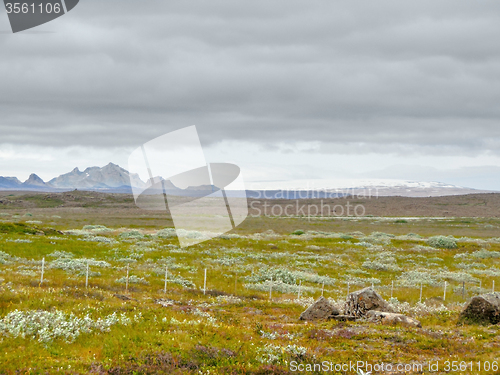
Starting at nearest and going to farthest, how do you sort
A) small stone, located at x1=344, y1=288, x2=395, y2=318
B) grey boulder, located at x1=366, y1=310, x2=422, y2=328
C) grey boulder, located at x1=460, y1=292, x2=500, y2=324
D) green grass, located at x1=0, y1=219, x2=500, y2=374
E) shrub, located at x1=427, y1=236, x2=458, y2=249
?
green grass, located at x1=0, y1=219, x2=500, y2=374
grey boulder, located at x1=366, y1=310, x2=422, y2=328
grey boulder, located at x1=460, y1=292, x2=500, y2=324
small stone, located at x1=344, y1=288, x2=395, y2=318
shrub, located at x1=427, y1=236, x2=458, y2=249

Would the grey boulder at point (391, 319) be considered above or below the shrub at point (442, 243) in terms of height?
above

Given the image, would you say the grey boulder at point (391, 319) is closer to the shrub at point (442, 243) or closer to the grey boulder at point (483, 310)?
the grey boulder at point (483, 310)

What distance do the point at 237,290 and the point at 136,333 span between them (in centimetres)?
1404

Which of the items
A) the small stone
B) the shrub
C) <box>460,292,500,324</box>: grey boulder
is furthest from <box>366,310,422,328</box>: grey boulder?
the shrub

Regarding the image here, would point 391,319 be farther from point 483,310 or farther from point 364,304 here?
point 483,310

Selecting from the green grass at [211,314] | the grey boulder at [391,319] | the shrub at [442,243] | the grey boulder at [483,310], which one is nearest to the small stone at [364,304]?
the grey boulder at [391,319]

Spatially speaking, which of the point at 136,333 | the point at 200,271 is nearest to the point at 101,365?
the point at 136,333

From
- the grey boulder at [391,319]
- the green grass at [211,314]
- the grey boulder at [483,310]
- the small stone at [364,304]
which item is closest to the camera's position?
the green grass at [211,314]

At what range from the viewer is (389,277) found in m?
32.9

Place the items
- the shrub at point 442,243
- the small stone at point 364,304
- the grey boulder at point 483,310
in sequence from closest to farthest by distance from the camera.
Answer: the grey boulder at point 483,310 → the small stone at point 364,304 → the shrub at point 442,243

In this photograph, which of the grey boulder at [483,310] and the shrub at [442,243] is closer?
the grey boulder at [483,310]

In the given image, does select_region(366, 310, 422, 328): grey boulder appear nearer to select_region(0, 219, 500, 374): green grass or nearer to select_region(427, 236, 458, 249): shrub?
select_region(0, 219, 500, 374): green grass

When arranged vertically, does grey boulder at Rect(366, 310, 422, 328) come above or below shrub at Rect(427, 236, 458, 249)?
above

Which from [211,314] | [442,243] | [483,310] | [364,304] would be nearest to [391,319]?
[364,304]
